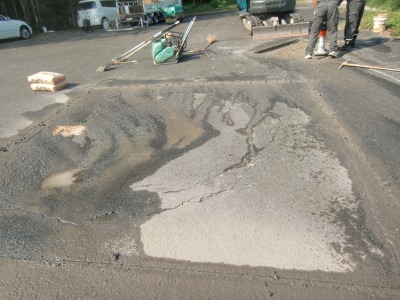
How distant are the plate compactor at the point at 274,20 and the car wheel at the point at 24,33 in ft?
42.1

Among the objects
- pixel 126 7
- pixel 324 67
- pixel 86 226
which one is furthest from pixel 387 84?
pixel 126 7

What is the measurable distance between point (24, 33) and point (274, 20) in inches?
546

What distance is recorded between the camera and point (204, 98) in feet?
19.2

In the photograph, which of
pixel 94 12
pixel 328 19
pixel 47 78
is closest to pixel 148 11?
pixel 94 12

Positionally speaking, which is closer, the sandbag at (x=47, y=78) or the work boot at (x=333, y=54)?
the sandbag at (x=47, y=78)

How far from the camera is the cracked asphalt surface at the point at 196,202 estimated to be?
2340 mm

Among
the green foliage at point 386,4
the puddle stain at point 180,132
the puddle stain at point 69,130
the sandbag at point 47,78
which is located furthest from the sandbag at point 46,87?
the green foliage at point 386,4

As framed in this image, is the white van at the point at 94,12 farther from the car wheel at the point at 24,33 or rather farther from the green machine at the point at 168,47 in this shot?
the green machine at the point at 168,47

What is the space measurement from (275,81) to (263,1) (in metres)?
6.08

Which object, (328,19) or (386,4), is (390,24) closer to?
(386,4)

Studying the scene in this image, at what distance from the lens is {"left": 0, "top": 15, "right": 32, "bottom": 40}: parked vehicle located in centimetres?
1623

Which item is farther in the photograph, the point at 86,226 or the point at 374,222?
the point at 86,226

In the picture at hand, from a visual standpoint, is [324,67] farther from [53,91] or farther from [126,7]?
[126,7]

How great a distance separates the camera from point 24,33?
17703mm
